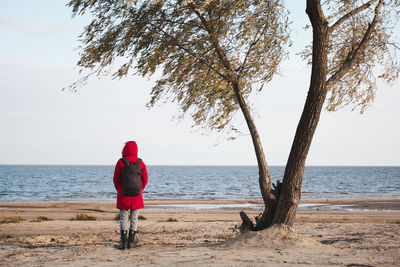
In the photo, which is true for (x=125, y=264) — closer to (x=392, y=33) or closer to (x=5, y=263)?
(x=5, y=263)

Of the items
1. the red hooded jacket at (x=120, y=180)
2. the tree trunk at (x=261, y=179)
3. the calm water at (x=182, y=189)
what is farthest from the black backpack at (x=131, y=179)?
the calm water at (x=182, y=189)

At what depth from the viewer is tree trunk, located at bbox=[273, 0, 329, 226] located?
983 cm

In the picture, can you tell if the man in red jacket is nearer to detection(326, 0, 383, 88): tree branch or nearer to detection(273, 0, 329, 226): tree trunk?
detection(273, 0, 329, 226): tree trunk

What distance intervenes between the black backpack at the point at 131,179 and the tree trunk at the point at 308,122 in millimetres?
3332

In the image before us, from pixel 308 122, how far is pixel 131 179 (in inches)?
164

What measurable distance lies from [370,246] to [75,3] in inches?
363

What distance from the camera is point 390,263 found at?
790 cm

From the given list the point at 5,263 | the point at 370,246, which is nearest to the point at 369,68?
the point at 370,246

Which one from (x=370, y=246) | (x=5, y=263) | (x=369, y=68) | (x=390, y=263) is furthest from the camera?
(x=369, y=68)

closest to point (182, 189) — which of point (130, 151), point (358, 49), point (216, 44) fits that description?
point (216, 44)

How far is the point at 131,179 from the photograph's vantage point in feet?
30.4

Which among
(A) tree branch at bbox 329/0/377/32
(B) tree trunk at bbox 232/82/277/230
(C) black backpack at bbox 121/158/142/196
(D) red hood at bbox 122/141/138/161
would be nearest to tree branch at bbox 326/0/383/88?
(A) tree branch at bbox 329/0/377/32

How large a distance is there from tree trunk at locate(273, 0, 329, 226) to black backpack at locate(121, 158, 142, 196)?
333cm

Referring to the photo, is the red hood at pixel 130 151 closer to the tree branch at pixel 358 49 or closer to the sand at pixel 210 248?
the sand at pixel 210 248
